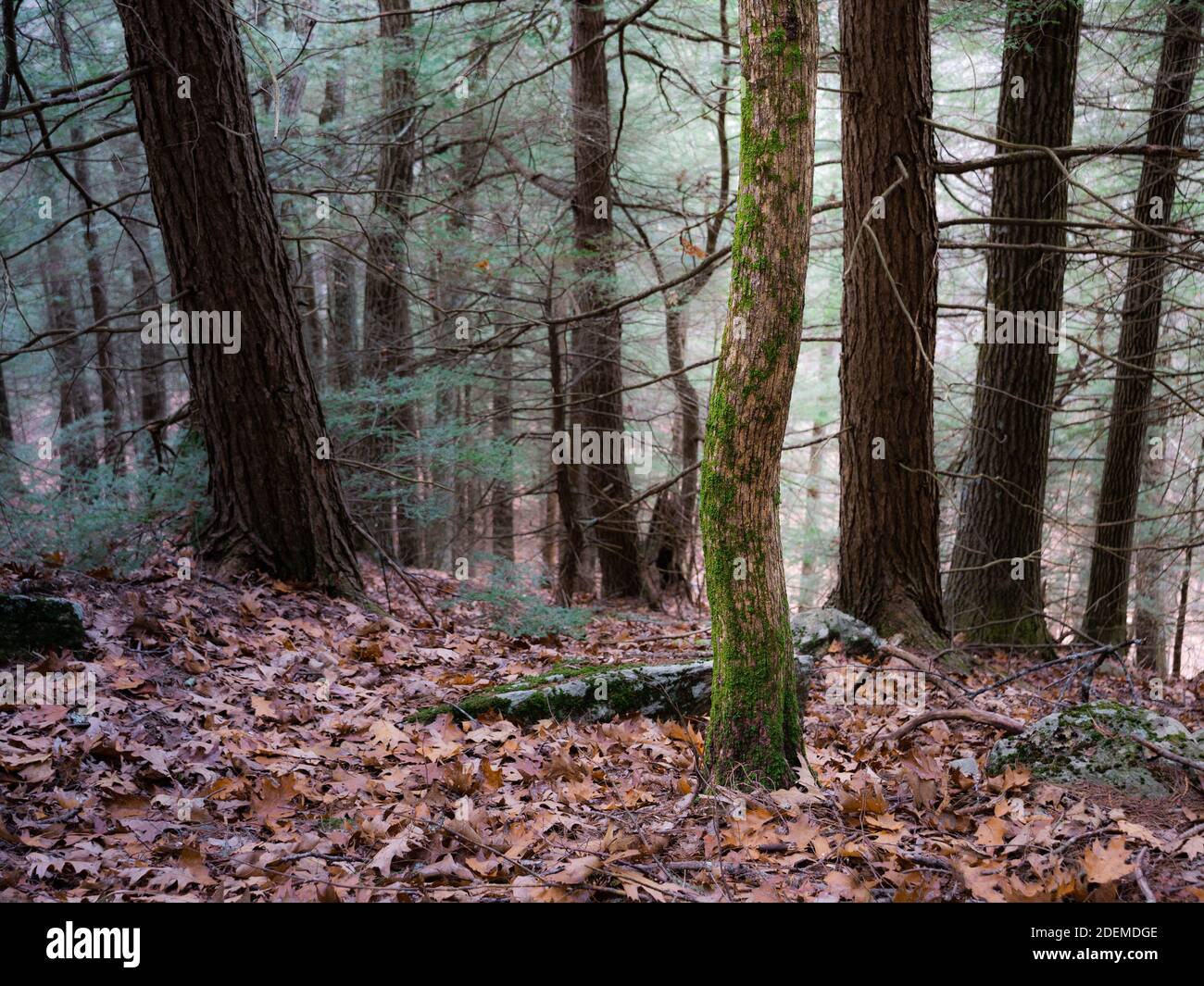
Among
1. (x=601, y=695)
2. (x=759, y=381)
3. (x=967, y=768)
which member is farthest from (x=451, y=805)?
(x=967, y=768)

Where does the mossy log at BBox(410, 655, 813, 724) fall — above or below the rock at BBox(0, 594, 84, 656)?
below

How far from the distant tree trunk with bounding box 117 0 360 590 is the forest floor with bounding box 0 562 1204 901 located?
50.5 inches

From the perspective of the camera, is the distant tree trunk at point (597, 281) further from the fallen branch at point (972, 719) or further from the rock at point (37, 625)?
the rock at point (37, 625)

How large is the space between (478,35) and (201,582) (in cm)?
630

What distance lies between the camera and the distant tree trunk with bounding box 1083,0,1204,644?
25.6 ft

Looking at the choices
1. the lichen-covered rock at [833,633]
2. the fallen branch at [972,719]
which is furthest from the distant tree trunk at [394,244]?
the fallen branch at [972,719]

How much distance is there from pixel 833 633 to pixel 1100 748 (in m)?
2.42

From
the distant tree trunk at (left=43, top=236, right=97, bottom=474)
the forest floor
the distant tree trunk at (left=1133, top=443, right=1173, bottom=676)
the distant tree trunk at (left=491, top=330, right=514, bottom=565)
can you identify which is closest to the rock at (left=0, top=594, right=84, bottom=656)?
the forest floor

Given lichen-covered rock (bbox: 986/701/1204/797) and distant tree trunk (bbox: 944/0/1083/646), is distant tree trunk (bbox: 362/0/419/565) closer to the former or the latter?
distant tree trunk (bbox: 944/0/1083/646)

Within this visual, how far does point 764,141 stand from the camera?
138 inches

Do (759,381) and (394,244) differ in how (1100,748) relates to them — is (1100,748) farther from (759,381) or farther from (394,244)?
(394,244)

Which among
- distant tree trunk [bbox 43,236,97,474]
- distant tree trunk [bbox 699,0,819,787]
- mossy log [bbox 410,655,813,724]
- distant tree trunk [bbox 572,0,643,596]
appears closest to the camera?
distant tree trunk [bbox 699,0,819,787]

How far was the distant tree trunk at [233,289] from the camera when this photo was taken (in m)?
6.14
